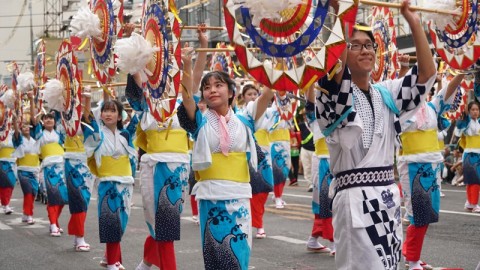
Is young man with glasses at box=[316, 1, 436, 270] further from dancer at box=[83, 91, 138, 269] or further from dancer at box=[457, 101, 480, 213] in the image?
dancer at box=[457, 101, 480, 213]

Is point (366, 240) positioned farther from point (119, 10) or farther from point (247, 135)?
point (119, 10)

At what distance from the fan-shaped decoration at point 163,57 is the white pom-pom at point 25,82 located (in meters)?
6.25

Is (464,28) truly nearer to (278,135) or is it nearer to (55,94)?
(55,94)

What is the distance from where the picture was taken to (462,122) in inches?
568

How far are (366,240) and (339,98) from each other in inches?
32.7

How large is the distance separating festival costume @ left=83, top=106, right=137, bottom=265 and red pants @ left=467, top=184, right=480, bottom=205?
6.91 m

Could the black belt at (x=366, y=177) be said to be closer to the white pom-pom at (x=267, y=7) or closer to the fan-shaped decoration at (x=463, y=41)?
the white pom-pom at (x=267, y=7)

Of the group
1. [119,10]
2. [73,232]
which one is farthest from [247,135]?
[73,232]

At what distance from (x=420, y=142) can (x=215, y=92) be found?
3459 mm

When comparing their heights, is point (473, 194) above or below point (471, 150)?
below

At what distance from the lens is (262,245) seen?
1093 centimetres

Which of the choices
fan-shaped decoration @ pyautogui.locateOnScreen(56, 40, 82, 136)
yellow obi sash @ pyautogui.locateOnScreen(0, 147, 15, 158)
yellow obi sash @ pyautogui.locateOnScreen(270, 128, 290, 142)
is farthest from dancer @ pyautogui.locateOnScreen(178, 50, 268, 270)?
yellow obi sash @ pyautogui.locateOnScreen(0, 147, 15, 158)

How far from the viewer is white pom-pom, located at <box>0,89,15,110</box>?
14.3 m

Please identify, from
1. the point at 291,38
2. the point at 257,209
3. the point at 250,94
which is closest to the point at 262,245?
the point at 257,209
